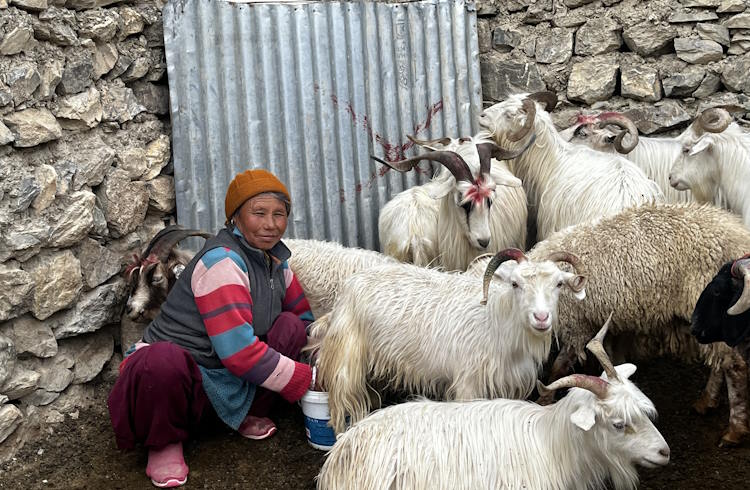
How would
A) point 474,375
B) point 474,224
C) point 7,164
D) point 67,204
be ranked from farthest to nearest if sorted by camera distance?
1. point 474,224
2. point 67,204
3. point 7,164
4. point 474,375

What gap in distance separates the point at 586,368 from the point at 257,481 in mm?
1918

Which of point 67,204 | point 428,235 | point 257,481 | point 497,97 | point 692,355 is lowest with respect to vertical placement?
point 257,481

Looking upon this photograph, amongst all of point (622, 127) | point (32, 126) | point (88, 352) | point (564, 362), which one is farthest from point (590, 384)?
point (32, 126)

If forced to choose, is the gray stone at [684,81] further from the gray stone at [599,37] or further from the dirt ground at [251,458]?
the dirt ground at [251,458]

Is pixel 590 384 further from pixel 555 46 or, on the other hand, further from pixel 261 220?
pixel 555 46

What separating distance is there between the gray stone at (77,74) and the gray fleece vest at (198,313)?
1253 mm

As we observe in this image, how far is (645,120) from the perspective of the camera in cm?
545

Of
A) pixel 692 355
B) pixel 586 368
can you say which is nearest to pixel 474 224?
pixel 586 368

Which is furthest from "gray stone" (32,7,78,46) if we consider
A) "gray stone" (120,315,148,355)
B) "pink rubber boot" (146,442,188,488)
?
"pink rubber boot" (146,442,188,488)

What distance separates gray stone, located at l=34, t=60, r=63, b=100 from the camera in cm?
422

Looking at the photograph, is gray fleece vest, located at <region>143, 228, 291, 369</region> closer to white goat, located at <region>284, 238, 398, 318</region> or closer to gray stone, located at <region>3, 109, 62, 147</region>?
white goat, located at <region>284, 238, 398, 318</region>

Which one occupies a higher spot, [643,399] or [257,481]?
[643,399]

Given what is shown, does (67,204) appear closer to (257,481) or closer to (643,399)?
(257,481)

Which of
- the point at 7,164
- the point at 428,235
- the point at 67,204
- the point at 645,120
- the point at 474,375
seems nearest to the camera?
the point at 474,375
